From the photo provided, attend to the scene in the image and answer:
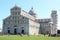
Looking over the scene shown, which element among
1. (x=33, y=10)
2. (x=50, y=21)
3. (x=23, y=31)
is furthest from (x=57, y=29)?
(x=23, y=31)

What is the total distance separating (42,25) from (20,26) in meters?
15.1

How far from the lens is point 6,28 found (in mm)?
57812

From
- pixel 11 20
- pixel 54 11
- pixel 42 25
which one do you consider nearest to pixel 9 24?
pixel 11 20

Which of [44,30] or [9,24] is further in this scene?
[44,30]

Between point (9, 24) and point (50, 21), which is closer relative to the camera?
point (9, 24)

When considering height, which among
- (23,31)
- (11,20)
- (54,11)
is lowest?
(23,31)

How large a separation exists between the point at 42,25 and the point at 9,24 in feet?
54.3

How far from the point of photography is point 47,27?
67.3m

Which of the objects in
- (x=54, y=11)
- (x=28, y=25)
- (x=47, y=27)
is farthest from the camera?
(x=54, y=11)

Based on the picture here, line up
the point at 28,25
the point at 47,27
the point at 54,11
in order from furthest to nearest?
the point at 54,11 → the point at 47,27 → the point at 28,25

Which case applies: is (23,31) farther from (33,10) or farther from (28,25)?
(33,10)

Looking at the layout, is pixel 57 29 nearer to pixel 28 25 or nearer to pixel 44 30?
pixel 44 30

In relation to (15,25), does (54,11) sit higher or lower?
higher

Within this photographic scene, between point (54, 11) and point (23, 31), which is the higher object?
point (54, 11)
